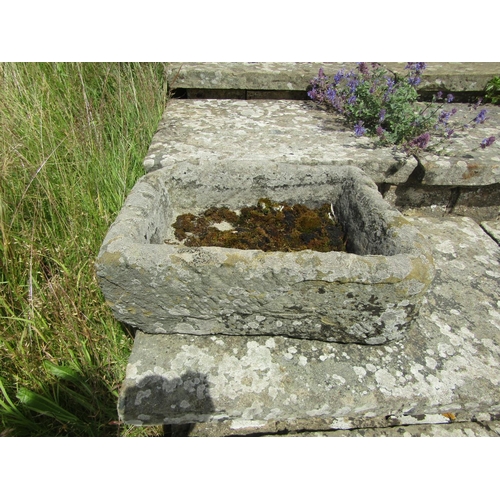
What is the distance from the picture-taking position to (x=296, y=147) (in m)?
2.58

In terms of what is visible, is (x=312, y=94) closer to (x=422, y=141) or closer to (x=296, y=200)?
(x=422, y=141)

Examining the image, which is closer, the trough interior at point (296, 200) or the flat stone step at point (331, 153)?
the trough interior at point (296, 200)

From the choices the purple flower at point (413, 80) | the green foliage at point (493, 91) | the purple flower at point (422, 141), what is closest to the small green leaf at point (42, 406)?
the purple flower at point (422, 141)

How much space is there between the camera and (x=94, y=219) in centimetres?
230

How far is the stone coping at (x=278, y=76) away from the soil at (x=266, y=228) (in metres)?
1.56

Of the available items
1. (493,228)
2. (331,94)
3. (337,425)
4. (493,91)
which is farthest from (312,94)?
(337,425)

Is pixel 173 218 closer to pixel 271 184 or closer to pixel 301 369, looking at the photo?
pixel 271 184

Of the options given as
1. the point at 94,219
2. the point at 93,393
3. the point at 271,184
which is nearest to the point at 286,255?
the point at 271,184

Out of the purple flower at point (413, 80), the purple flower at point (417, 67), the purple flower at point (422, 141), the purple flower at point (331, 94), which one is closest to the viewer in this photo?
the purple flower at point (422, 141)

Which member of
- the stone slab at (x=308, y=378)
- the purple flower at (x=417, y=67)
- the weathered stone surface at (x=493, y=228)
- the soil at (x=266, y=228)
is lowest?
the stone slab at (x=308, y=378)

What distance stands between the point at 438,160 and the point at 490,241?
0.60 meters

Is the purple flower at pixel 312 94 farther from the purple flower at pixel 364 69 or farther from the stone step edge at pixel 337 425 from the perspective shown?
the stone step edge at pixel 337 425

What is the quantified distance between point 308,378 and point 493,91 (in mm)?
3110

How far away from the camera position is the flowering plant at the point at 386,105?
2654 mm
